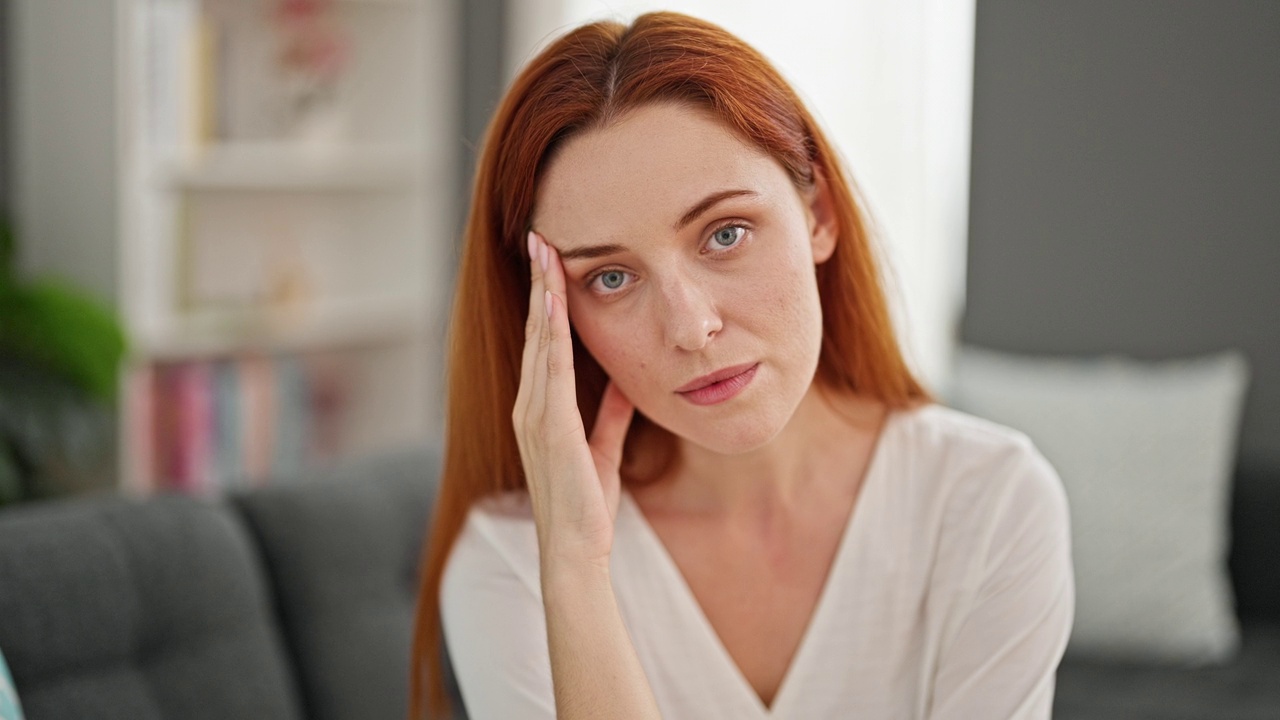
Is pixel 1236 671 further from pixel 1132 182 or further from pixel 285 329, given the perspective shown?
pixel 285 329

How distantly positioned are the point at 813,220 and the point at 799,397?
0.74 ft

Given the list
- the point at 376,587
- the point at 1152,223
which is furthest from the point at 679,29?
the point at 1152,223

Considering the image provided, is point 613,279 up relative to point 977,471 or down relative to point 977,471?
up

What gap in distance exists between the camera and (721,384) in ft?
4.45

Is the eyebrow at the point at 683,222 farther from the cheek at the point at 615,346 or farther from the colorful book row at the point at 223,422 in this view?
the colorful book row at the point at 223,422

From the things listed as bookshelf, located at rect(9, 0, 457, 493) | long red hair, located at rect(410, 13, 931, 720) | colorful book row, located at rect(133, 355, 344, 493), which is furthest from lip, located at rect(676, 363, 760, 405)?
colorful book row, located at rect(133, 355, 344, 493)

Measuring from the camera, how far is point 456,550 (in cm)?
159

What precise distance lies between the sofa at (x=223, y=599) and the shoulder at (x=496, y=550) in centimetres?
42

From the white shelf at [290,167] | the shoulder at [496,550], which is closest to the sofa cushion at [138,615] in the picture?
the shoulder at [496,550]

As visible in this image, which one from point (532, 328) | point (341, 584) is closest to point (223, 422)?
point (341, 584)

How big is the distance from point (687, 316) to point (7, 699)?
84cm

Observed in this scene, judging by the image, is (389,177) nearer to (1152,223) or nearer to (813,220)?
(1152,223)

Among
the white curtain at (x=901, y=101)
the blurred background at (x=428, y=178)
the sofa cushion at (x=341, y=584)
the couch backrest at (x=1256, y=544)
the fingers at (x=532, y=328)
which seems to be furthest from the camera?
the white curtain at (x=901, y=101)

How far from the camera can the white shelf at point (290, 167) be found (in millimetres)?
3016
